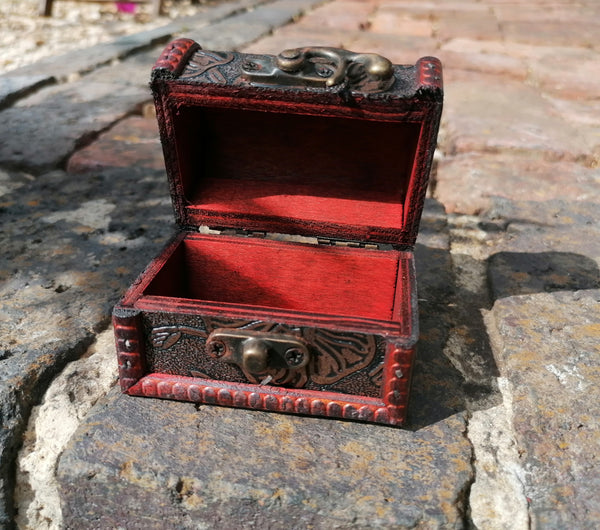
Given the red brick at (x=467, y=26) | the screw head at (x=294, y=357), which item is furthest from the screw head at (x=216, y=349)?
the red brick at (x=467, y=26)

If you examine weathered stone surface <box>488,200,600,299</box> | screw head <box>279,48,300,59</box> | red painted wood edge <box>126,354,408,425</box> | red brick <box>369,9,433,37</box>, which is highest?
screw head <box>279,48,300,59</box>

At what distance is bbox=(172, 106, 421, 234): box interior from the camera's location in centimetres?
171

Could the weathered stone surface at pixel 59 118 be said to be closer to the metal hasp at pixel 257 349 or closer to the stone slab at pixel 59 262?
the stone slab at pixel 59 262

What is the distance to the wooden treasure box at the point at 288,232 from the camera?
1299mm

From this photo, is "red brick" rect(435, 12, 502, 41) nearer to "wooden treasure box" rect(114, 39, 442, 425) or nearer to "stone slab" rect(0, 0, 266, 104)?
"stone slab" rect(0, 0, 266, 104)

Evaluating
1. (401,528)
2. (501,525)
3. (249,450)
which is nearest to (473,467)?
(501,525)

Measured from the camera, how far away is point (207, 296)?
179cm

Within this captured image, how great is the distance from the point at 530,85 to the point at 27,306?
3454 millimetres

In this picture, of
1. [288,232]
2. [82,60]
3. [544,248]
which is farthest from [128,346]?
[82,60]

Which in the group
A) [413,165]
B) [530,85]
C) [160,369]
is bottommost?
[530,85]

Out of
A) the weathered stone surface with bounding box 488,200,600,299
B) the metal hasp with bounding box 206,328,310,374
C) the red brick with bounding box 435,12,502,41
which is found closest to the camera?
the metal hasp with bounding box 206,328,310,374

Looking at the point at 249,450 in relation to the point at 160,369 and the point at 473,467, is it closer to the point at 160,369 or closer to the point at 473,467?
the point at 160,369

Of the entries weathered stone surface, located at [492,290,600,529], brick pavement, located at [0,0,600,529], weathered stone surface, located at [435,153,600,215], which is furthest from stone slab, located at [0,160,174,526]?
A: weathered stone surface, located at [435,153,600,215]

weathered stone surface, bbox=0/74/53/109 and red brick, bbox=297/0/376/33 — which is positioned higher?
weathered stone surface, bbox=0/74/53/109
